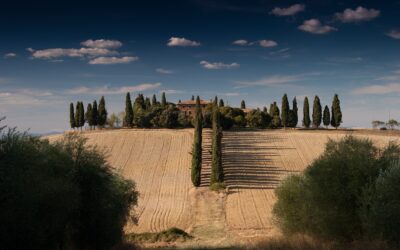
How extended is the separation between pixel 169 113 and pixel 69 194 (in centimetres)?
8131

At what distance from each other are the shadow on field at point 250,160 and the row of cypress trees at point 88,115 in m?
39.5

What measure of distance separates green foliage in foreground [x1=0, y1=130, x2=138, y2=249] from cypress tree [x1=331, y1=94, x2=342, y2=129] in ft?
282

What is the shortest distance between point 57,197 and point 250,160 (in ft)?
175

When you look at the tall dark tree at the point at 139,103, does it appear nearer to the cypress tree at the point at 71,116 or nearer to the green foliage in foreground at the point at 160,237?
the cypress tree at the point at 71,116

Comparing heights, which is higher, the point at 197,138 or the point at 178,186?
the point at 197,138

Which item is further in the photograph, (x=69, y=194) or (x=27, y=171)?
(x=69, y=194)

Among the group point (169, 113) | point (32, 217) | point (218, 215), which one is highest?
point (169, 113)

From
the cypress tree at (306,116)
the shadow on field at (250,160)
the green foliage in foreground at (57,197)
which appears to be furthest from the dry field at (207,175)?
the cypress tree at (306,116)

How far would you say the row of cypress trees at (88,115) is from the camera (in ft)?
361

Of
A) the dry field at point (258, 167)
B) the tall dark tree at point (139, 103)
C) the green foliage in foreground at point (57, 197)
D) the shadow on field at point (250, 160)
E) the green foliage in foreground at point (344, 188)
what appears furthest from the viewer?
the tall dark tree at point (139, 103)

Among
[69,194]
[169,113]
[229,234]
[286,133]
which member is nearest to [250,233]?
[229,234]

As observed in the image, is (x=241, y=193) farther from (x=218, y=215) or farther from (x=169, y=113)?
(x=169, y=113)

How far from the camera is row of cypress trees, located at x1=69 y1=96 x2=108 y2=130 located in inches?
4333

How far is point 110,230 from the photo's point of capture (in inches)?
A: 939
